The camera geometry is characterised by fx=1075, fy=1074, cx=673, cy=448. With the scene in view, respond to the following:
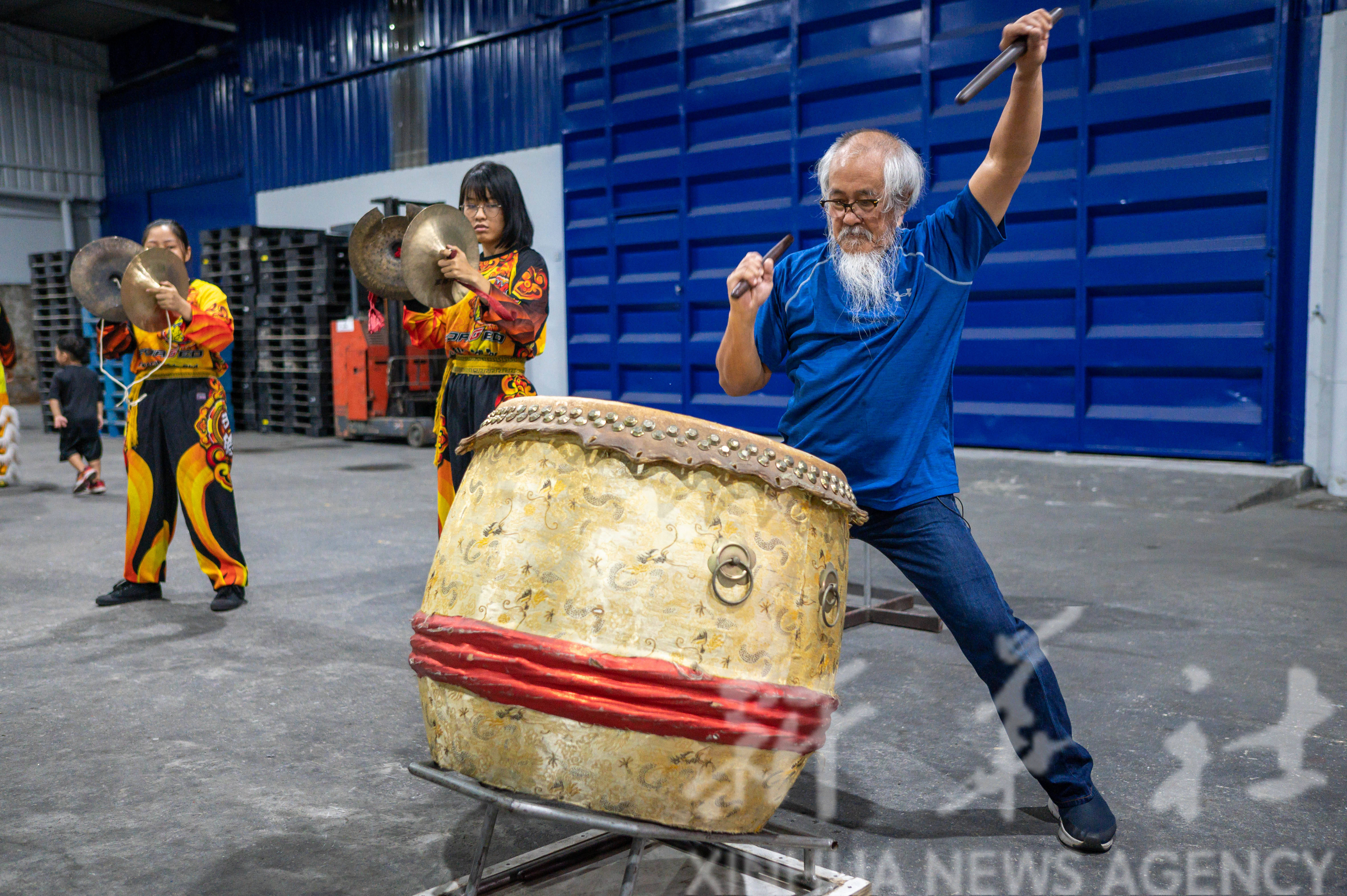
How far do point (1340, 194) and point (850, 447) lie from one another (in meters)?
5.87

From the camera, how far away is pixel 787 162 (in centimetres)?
854

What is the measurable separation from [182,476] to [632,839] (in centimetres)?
286

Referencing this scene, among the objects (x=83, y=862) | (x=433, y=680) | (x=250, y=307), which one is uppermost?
(x=250, y=307)

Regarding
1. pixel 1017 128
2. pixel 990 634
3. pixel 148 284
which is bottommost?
pixel 990 634

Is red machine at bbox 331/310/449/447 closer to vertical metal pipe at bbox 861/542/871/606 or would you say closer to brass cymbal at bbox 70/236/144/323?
brass cymbal at bbox 70/236/144/323

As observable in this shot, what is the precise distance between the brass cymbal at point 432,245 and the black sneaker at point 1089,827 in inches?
83.9

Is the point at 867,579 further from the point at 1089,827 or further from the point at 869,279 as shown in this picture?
the point at 869,279

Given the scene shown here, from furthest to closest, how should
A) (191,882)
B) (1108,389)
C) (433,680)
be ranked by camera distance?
(1108,389) → (191,882) → (433,680)

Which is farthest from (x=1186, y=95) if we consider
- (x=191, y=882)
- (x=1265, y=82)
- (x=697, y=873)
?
(x=191, y=882)

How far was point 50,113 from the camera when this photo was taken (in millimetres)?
17625

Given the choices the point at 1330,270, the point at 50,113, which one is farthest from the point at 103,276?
the point at 50,113

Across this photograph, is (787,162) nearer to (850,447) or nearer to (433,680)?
(850,447)

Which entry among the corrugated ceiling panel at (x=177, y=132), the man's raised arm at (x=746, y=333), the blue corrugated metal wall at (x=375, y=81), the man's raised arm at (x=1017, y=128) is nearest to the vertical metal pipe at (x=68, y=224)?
the corrugated ceiling panel at (x=177, y=132)

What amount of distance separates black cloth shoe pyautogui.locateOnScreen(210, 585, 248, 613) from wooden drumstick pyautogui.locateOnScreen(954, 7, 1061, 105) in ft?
11.5
